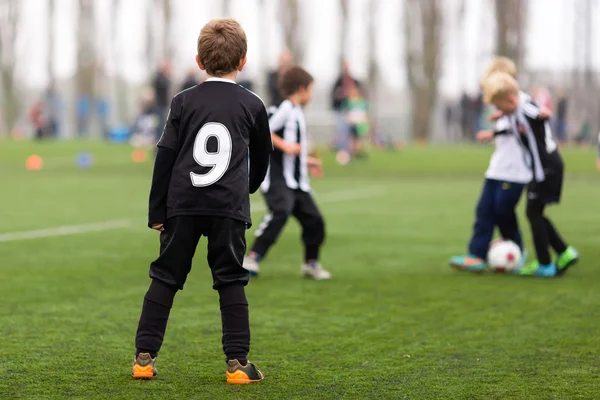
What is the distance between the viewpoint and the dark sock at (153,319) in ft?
15.6

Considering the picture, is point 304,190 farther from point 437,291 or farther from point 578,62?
point 578,62

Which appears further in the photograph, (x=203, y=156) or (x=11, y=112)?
(x=11, y=112)

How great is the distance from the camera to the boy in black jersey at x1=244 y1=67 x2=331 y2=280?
829 cm

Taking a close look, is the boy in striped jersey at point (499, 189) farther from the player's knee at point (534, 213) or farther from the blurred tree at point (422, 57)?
the blurred tree at point (422, 57)

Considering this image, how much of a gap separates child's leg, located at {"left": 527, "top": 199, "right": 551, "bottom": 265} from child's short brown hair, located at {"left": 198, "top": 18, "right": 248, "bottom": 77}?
431cm

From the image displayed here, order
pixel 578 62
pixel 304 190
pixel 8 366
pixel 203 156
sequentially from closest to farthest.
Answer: pixel 203 156 < pixel 8 366 < pixel 304 190 < pixel 578 62

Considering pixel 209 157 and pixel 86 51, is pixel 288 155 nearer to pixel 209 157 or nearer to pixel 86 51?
pixel 209 157

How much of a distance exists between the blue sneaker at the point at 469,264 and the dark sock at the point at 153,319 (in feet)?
14.4

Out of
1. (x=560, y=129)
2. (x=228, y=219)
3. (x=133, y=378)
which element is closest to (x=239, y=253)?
(x=228, y=219)

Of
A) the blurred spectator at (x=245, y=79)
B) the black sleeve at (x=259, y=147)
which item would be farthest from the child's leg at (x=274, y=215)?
the blurred spectator at (x=245, y=79)

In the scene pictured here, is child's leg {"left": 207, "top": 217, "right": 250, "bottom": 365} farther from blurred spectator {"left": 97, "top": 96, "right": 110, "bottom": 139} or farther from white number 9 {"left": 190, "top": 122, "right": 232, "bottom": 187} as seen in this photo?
blurred spectator {"left": 97, "top": 96, "right": 110, "bottom": 139}

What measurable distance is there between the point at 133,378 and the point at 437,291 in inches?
134

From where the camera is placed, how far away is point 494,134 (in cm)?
848

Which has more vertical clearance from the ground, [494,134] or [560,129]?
[494,134]
